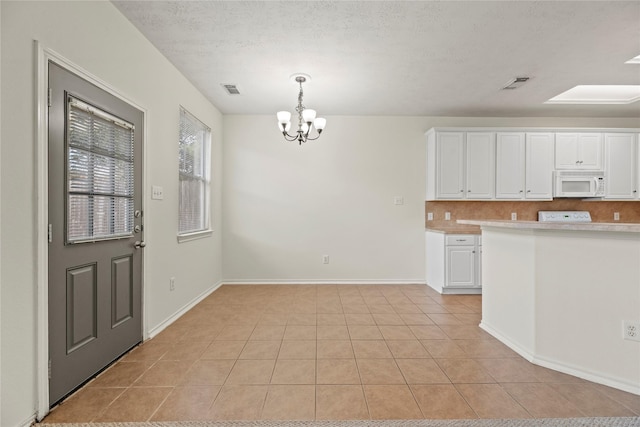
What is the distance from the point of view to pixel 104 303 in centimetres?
206

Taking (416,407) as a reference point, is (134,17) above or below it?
above

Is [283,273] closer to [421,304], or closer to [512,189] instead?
[421,304]

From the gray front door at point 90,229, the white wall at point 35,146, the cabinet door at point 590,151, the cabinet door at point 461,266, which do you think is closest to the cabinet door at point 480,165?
the cabinet door at point 461,266

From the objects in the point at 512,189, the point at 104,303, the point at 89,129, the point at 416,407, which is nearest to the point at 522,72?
the point at 512,189

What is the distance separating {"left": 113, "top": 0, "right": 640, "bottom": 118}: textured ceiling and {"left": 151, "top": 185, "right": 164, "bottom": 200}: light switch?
1288 millimetres

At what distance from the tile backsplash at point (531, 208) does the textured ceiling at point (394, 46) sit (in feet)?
5.00

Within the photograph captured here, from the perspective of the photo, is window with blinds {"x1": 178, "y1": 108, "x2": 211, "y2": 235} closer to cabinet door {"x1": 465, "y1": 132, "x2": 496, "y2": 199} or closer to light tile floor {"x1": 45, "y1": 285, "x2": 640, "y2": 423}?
light tile floor {"x1": 45, "y1": 285, "x2": 640, "y2": 423}

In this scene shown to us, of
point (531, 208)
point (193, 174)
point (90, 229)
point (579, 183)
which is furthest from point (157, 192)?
point (579, 183)

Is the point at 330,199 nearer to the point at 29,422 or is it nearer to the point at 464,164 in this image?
the point at 464,164

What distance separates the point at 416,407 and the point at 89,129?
8.80 feet

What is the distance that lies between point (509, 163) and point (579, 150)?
1.05 metres

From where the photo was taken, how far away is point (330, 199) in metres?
4.60

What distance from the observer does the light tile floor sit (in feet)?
5.54

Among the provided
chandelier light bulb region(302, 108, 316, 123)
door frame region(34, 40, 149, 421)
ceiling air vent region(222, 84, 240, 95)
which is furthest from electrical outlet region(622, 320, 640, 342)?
ceiling air vent region(222, 84, 240, 95)
